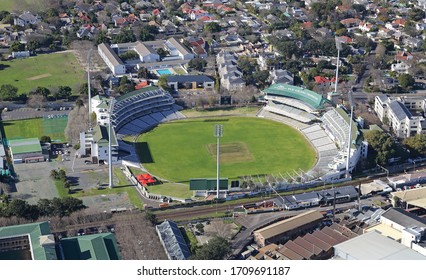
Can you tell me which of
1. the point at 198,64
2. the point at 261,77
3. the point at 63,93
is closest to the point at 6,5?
the point at 198,64

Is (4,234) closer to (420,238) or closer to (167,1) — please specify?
(420,238)

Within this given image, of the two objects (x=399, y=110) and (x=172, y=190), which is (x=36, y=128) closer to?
(x=172, y=190)

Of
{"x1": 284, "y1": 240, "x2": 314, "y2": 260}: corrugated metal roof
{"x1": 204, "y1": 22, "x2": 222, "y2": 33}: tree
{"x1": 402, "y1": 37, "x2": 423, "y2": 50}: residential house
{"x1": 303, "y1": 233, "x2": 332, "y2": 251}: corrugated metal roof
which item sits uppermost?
{"x1": 204, "y1": 22, "x2": 222, "y2": 33}: tree

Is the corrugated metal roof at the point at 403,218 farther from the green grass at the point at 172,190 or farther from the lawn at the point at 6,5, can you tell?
the lawn at the point at 6,5

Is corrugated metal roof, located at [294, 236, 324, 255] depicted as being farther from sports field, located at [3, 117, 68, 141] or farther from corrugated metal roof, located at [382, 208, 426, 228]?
sports field, located at [3, 117, 68, 141]

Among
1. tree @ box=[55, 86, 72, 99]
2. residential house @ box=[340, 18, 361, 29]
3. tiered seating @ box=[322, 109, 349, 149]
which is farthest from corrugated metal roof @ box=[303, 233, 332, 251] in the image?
residential house @ box=[340, 18, 361, 29]

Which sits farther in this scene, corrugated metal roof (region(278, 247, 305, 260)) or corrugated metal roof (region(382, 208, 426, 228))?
corrugated metal roof (region(382, 208, 426, 228))

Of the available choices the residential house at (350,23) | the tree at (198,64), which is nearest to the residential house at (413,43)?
the residential house at (350,23)
